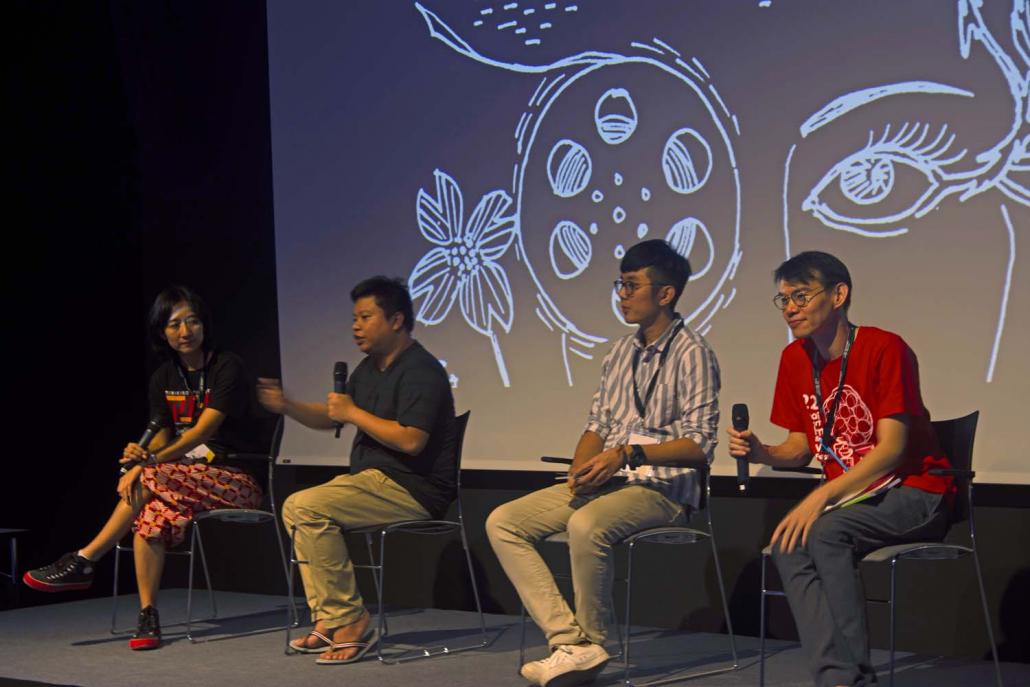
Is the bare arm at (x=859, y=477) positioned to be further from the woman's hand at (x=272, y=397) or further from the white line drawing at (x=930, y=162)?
the woman's hand at (x=272, y=397)

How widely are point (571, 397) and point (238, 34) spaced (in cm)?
245

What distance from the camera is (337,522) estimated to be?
4121 millimetres

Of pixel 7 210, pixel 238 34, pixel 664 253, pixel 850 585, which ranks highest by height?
pixel 238 34

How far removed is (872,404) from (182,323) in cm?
252

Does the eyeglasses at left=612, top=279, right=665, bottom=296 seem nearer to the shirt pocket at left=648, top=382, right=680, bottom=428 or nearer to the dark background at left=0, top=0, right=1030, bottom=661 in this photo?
the shirt pocket at left=648, top=382, right=680, bottom=428

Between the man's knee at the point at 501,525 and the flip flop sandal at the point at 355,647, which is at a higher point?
the man's knee at the point at 501,525

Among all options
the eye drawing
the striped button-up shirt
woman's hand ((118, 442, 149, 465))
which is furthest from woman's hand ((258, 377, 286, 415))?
the eye drawing

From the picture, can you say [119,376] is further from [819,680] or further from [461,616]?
[819,680]

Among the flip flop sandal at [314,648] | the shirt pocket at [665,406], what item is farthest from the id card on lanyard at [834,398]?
the flip flop sandal at [314,648]

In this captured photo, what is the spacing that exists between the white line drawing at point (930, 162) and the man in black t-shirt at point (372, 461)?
1355mm

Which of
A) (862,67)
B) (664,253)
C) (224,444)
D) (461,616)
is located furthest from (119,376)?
(862,67)

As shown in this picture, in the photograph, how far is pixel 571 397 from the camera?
491cm

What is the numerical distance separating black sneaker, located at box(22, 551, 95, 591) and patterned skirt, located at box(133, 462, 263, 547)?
8.4 inches

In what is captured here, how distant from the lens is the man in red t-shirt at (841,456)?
10.3ft
